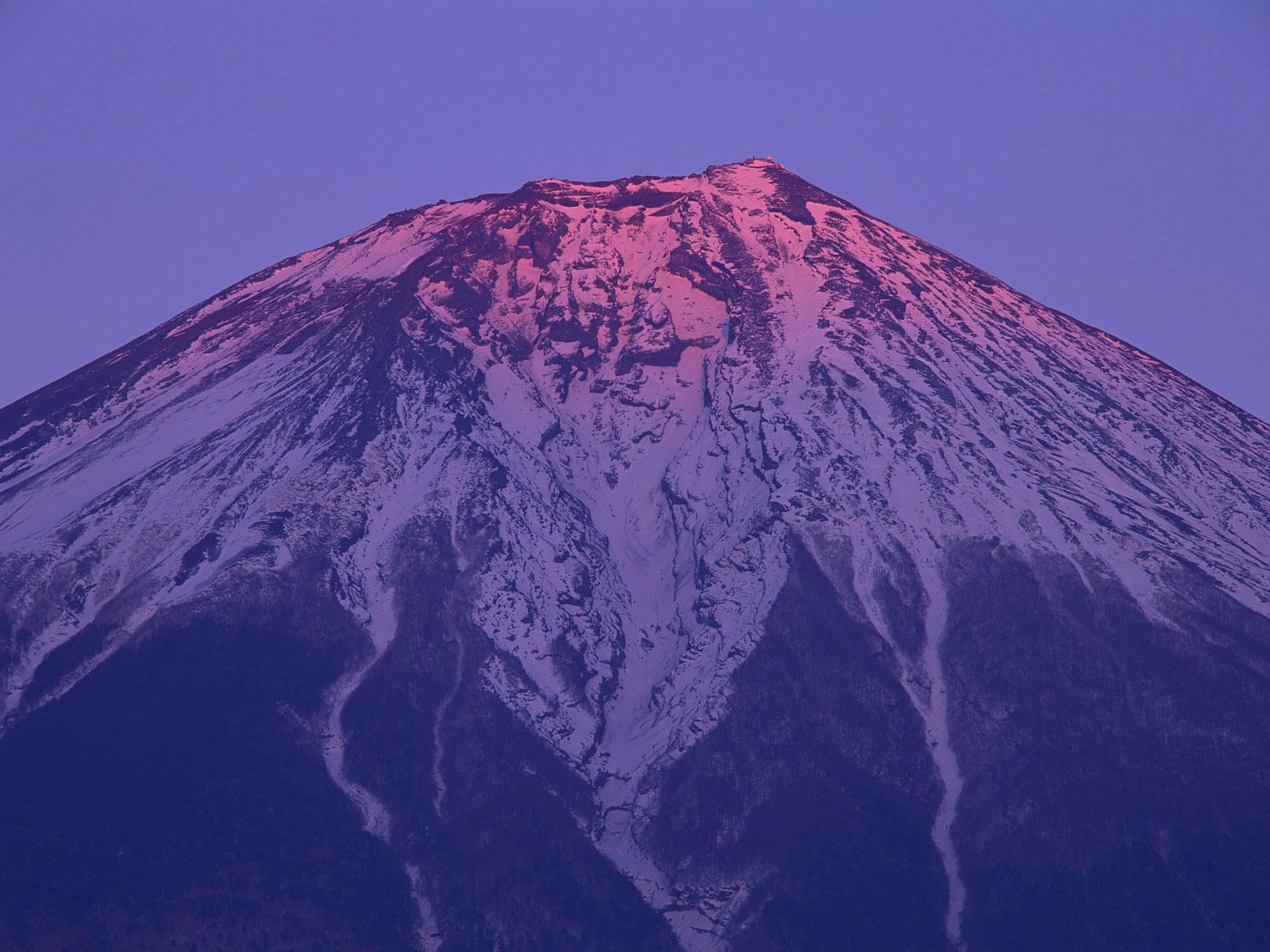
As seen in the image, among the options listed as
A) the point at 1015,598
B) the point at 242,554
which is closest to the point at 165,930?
the point at 242,554

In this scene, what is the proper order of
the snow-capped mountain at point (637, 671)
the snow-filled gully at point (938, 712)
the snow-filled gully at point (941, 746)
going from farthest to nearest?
the snow-filled gully at point (938, 712) < the snow-filled gully at point (941, 746) < the snow-capped mountain at point (637, 671)

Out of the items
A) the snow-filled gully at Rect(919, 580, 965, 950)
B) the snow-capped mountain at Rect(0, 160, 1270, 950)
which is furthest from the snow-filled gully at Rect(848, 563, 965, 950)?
the snow-capped mountain at Rect(0, 160, 1270, 950)

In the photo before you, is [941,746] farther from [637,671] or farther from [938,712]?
[637,671]

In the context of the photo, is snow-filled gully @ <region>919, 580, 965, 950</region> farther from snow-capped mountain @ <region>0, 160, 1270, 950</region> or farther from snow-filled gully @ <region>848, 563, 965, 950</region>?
snow-capped mountain @ <region>0, 160, 1270, 950</region>

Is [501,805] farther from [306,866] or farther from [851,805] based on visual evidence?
[851,805]

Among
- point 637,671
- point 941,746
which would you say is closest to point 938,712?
point 941,746

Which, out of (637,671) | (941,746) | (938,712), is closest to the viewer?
(941,746)

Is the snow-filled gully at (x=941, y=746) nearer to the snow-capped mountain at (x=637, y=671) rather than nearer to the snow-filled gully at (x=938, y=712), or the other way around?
the snow-filled gully at (x=938, y=712)

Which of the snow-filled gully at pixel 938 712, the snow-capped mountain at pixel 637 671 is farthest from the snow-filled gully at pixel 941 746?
the snow-capped mountain at pixel 637 671
